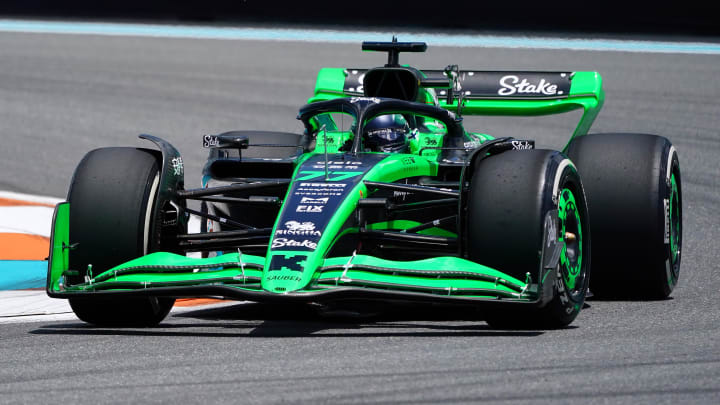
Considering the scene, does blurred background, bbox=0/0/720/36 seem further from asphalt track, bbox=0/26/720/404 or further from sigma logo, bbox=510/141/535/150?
sigma logo, bbox=510/141/535/150

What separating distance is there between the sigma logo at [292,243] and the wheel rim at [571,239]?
1323 mm

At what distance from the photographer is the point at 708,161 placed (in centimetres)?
1416

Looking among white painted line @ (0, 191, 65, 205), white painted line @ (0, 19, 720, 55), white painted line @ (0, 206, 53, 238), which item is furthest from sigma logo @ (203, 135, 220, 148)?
white painted line @ (0, 19, 720, 55)

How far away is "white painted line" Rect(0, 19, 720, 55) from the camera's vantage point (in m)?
20.5

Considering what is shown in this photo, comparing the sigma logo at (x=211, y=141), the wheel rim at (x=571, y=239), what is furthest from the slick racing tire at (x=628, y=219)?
the sigma logo at (x=211, y=141)

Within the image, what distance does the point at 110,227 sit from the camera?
267 inches

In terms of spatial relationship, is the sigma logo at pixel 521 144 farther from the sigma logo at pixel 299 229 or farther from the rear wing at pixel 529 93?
the rear wing at pixel 529 93

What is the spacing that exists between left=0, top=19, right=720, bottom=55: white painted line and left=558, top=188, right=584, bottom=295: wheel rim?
13239mm

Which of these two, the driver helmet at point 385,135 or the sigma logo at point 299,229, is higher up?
the driver helmet at point 385,135

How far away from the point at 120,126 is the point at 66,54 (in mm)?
7616

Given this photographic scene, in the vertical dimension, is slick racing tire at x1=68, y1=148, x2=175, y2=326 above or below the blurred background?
below

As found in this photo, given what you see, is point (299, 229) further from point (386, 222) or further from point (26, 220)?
point (26, 220)

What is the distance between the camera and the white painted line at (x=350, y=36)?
808 inches

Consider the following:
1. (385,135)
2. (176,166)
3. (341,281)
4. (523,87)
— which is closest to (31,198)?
(523,87)
